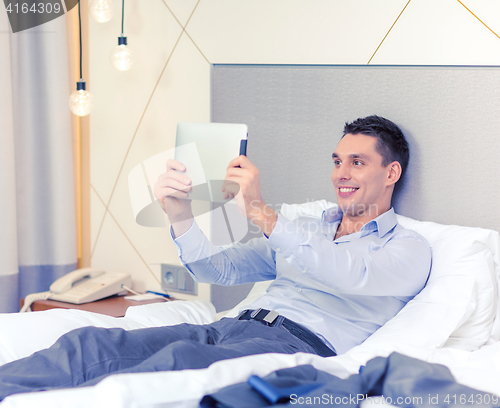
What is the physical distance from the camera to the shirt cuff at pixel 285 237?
1058 millimetres

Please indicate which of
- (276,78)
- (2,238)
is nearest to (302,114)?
(276,78)

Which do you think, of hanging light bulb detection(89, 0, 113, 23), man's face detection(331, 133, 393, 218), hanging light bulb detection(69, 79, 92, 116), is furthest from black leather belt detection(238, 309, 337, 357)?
hanging light bulb detection(89, 0, 113, 23)

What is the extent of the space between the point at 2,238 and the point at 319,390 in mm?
1594

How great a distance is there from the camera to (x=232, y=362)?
768 millimetres

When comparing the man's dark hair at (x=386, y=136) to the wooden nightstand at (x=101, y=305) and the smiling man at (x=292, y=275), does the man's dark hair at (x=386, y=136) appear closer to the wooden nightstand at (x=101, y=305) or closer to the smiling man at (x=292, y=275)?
the smiling man at (x=292, y=275)

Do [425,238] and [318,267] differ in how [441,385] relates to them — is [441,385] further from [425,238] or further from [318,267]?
[425,238]

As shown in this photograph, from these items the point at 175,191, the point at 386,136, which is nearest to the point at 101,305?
the point at 175,191

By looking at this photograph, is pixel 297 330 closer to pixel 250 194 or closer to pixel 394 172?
pixel 250 194

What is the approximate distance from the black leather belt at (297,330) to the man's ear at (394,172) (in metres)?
0.52

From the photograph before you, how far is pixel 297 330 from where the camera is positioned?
1.16m

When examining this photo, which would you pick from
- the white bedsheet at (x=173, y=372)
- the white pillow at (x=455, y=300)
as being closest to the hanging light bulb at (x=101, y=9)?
the white bedsheet at (x=173, y=372)

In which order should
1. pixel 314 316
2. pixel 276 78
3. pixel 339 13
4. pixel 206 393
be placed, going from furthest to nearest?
1. pixel 276 78
2. pixel 339 13
3. pixel 314 316
4. pixel 206 393

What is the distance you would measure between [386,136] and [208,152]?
53 centimetres

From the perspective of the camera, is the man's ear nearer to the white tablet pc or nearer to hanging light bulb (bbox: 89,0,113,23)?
the white tablet pc
